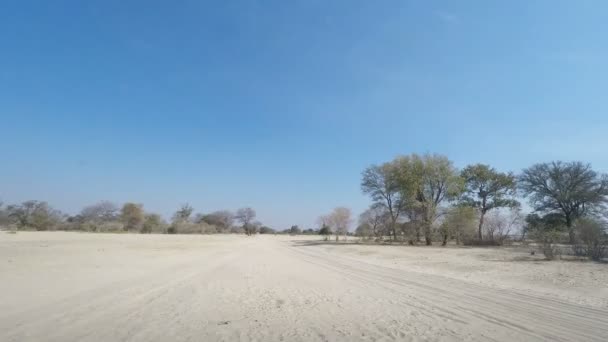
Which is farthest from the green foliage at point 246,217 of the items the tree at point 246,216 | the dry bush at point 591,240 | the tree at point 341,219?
the dry bush at point 591,240

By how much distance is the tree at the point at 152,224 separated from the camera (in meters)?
65.2

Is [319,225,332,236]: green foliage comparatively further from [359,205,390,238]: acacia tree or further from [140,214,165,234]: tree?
[140,214,165,234]: tree

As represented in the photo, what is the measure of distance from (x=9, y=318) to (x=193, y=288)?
4366 millimetres

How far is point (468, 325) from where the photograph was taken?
568 cm

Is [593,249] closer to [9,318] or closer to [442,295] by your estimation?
[442,295]

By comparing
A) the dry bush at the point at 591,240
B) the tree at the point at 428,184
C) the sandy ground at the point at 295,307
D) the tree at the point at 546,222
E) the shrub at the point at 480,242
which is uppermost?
the tree at the point at 428,184

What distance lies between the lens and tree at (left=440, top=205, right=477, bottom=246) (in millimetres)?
35375

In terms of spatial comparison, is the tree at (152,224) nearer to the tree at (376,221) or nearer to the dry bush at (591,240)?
the tree at (376,221)

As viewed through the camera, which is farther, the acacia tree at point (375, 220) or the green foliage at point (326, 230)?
the green foliage at point (326, 230)

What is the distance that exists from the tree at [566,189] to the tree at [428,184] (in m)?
12.5

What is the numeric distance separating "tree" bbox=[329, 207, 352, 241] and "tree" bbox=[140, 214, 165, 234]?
39.0 m

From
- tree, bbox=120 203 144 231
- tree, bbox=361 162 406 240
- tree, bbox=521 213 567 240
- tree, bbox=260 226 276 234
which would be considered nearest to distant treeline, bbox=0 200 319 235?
tree, bbox=120 203 144 231

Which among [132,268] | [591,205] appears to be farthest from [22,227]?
[591,205]

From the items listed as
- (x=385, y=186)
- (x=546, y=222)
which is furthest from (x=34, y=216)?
(x=546, y=222)
